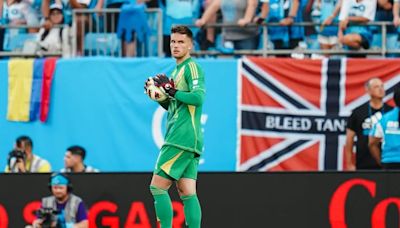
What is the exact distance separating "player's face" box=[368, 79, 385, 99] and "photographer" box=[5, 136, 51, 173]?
4.46 meters

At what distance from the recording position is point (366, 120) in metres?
15.6

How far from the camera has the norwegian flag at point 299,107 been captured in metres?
16.7

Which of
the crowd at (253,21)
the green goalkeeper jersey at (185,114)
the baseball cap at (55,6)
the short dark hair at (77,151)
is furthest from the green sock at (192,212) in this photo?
the baseball cap at (55,6)

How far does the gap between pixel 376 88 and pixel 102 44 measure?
13.2 ft

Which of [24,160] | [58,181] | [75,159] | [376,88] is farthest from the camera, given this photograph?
[24,160]

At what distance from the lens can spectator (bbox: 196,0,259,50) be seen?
17.0 m

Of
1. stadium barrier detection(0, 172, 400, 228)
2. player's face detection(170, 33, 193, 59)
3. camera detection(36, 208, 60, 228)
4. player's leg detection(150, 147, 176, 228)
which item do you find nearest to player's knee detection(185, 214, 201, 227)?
player's leg detection(150, 147, 176, 228)

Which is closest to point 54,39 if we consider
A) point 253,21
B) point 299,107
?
point 253,21

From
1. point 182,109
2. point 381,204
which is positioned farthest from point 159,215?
point 381,204

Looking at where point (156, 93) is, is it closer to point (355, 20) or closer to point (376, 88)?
point (376, 88)

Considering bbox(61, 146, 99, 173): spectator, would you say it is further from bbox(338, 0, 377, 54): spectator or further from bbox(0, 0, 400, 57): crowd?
bbox(338, 0, 377, 54): spectator

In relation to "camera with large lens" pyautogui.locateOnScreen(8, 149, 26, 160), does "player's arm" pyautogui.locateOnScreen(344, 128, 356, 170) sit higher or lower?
higher

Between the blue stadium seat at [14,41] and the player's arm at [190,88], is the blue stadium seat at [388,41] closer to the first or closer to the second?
the blue stadium seat at [14,41]

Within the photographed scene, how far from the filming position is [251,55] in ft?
56.5
